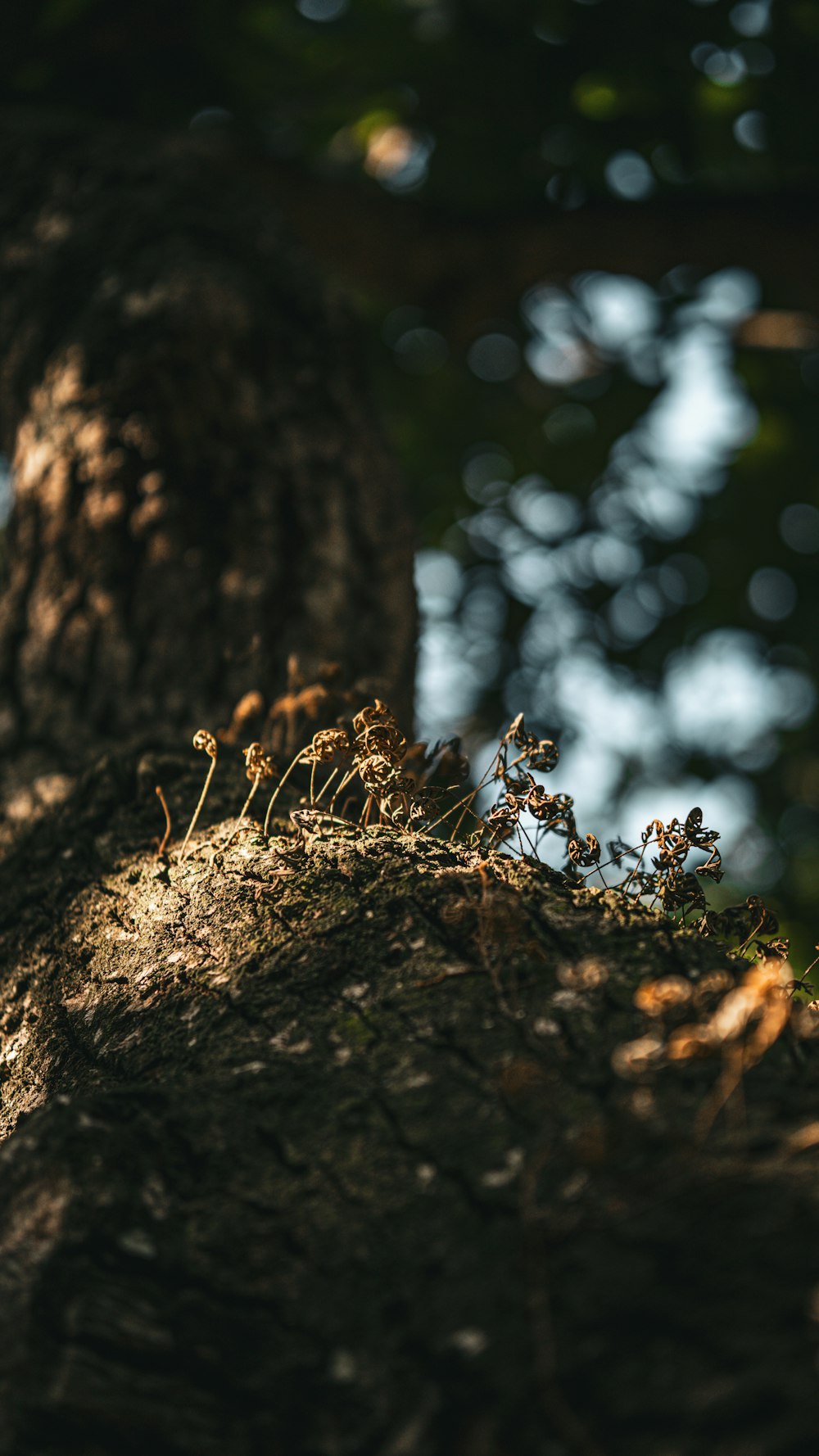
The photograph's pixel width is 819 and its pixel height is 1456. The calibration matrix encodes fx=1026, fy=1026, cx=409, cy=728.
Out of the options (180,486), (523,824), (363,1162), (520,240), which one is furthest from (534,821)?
(520,240)

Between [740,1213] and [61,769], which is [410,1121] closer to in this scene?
[740,1213]

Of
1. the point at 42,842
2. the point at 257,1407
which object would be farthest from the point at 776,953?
the point at 42,842

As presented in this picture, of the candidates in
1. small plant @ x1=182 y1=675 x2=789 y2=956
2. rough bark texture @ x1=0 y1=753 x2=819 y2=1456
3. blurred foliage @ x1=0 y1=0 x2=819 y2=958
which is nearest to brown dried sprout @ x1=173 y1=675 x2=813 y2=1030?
small plant @ x1=182 y1=675 x2=789 y2=956

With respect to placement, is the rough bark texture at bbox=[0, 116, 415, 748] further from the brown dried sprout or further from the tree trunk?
the brown dried sprout

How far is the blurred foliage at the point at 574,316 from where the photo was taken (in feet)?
12.1

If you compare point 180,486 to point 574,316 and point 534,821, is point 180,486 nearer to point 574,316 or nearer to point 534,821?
point 534,821

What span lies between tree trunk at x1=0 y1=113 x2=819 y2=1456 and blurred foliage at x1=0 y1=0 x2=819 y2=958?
2.59m

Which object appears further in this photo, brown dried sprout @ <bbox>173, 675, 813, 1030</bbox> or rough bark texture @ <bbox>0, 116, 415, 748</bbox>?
rough bark texture @ <bbox>0, 116, 415, 748</bbox>

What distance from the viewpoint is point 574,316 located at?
583 cm

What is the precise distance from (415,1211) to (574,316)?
18.8ft

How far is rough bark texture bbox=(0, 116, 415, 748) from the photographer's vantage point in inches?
84.9

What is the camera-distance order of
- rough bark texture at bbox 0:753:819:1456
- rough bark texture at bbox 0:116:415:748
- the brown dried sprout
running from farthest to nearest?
rough bark texture at bbox 0:116:415:748, the brown dried sprout, rough bark texture at bbox 0:753:819:1456

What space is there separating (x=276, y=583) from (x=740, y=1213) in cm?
171

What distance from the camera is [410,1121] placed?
3.20 ft
